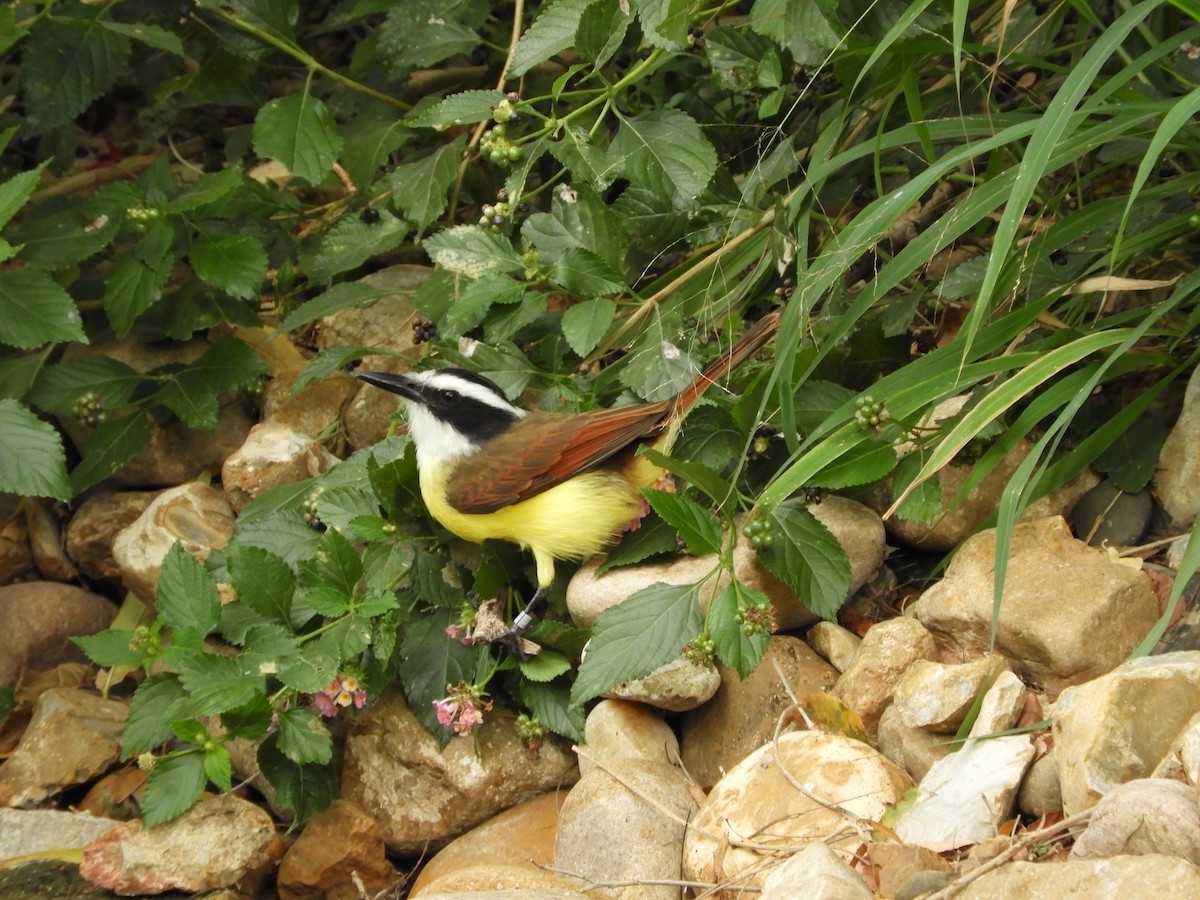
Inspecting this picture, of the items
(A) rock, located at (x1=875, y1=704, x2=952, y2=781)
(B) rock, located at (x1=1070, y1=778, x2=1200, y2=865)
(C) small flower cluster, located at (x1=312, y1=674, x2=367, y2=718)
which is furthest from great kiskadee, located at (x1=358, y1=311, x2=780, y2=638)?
(B) rock, located at (x1=1070, y1=778, x2=1200, y2=865)

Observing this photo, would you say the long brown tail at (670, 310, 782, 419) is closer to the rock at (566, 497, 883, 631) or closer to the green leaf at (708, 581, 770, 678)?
the rock at (566, 497, 883, 631)

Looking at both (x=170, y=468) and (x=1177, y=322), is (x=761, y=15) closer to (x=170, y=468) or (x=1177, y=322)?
(x=1177, y=322)

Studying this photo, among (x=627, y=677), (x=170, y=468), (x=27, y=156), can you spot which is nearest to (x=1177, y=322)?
(x=627, y=677)

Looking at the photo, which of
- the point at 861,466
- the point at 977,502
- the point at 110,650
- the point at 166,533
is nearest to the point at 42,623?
the point at 166,533

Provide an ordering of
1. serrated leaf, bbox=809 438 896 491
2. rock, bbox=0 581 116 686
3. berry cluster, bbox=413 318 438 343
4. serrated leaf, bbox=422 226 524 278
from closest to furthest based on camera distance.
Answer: serrated leaf, bbox=809 438 896 491 < serrated leaf, bbox=422 226 524 278 < rock, bbox=0 581 116 686 < berry cluster, bbox=413 318 438 343

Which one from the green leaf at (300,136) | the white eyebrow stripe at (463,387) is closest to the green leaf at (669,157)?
the white eyebrow stripe at (463,387)

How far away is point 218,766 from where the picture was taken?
11.1 ft

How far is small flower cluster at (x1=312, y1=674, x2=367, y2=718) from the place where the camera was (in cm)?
352

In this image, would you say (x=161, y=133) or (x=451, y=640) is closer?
(x=451, y=640)

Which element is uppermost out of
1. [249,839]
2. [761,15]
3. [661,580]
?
[761,15]

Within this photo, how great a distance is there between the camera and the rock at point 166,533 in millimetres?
4168

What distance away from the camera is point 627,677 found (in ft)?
9.93

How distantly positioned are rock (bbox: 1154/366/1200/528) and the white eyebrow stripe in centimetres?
179

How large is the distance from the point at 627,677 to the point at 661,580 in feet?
1.72
